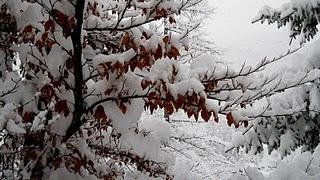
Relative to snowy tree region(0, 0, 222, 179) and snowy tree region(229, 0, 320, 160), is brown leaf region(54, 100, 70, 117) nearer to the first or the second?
snowy tree region(0, 0, 222, 179)

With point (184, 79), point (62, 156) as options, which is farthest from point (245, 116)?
point (62, 156)

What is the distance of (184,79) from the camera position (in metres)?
2.59

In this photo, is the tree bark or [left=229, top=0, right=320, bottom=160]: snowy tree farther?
[left=229, top=0, right=320, bottom=160]: snowy tree

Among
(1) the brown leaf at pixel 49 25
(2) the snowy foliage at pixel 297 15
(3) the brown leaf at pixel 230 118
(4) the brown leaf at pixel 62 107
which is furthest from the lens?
(2) the snowy foliage at pixel 297 15

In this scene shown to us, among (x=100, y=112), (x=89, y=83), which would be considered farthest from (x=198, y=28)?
(x=100, y=112)

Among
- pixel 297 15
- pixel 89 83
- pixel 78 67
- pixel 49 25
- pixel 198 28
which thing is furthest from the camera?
pixel 198 28

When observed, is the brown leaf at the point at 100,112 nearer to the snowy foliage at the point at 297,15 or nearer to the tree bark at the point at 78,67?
the tree bark at the point at 78,67

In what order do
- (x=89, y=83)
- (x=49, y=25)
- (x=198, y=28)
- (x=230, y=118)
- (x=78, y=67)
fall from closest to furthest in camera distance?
(x=49, y=25)
(x=78, y=67)
(x=230, y=118)
(x=89, y=83)
(x=198, y=28)

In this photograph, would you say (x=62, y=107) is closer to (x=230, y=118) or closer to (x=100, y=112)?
(x=100, y=112)

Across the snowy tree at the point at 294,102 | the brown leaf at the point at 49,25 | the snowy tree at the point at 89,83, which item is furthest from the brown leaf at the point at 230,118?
the snowy tree at the point at 294,102

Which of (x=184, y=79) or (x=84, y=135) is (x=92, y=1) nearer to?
(x=184, y=79)

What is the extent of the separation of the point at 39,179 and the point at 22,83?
757 millimetres

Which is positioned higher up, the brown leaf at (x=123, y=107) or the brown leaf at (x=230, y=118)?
the brown leaf at (x=123, y=107)

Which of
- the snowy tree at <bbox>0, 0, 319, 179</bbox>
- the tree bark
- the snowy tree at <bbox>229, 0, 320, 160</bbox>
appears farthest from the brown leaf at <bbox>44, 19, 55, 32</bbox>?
the snowy tree at <bbox>229, 0, 320, 160</bbox>
